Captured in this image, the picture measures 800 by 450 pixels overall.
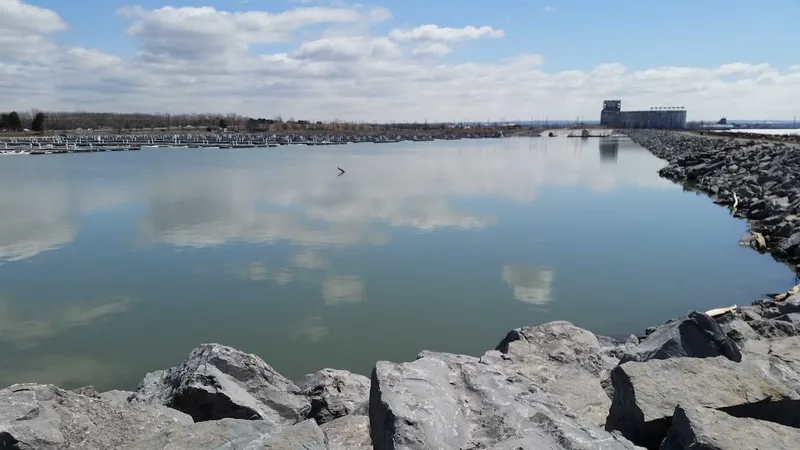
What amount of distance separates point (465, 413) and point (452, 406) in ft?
0.26

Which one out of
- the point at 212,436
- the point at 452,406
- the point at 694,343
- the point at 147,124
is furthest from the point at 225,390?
the point at 147,124

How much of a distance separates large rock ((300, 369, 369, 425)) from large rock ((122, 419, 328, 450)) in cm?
116

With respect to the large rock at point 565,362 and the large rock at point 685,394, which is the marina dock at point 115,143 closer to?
the large rock at point 565,362

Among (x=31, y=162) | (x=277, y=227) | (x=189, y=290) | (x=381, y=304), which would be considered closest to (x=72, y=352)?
(x=189, y=290)

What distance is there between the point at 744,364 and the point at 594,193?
17.0 metres

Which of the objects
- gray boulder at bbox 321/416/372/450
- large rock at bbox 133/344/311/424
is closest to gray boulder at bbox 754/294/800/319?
gray boulder at bbox 321/416/372/450

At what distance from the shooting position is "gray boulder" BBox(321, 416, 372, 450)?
11.3ft

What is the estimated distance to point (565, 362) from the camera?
489cm

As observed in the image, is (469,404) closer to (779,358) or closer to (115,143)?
(779,358)

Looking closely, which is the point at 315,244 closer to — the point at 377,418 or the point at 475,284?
the point at 475,284

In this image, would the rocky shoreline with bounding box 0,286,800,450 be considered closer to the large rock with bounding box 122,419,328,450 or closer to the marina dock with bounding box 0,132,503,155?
the large rock with bounding box 122,419,328,450

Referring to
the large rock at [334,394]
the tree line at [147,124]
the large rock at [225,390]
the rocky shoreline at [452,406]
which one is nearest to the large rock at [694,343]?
the rocky shoreline at [452,406]

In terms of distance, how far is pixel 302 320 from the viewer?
23.1 feet

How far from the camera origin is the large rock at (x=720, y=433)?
277 cm
